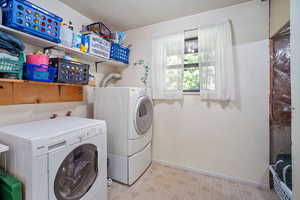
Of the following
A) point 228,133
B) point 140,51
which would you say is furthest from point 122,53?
point 228,133

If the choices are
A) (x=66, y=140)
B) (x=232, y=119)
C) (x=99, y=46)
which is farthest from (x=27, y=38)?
(x=232, y=119)

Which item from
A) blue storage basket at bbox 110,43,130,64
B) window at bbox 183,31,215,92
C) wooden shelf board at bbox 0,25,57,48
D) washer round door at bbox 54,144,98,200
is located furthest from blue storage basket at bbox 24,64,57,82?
window at bbox 183,31,215,92

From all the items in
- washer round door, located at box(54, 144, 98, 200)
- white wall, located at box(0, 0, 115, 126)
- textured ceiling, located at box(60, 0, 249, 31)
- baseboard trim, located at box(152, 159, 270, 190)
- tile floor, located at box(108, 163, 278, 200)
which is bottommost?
tile floor, located at box(108, 163, 278, 200)

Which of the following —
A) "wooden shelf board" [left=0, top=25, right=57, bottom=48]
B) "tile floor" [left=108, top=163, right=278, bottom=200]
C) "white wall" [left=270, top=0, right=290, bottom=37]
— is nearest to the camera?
"wooden shelf board" [left=0, top=25, right=57, bottom=48]

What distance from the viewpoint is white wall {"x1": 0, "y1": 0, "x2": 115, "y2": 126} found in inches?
55.2

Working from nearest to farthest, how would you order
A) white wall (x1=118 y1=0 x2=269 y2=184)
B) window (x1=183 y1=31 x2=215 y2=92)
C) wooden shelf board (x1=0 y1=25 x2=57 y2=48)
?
wooden shelf board (x1=0 y1=25 x2=57 y2=48), white wall (x1=118 y1=0 x2=269 y2=184), window (x1=183 y1=31 x2=215 y2=92)

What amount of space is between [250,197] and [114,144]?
5.66 ft

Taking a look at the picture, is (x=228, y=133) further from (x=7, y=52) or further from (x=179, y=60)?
(x=7, y=52)

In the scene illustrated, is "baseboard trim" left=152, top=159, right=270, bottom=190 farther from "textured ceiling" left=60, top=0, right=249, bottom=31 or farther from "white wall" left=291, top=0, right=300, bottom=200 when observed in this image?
"textured ceiling" left=60, top=0, right=249, bottom=31

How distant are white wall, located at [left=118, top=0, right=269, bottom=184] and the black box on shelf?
1.20m

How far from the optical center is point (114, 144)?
6.08 feet

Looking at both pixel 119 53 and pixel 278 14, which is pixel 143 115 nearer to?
pixel 119 53

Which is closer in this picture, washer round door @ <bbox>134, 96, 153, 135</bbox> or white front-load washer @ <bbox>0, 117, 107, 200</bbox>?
white front-load washer @ <bbox>0, 117, 107, 200</bbox>

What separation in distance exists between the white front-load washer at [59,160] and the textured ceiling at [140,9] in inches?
62.3
